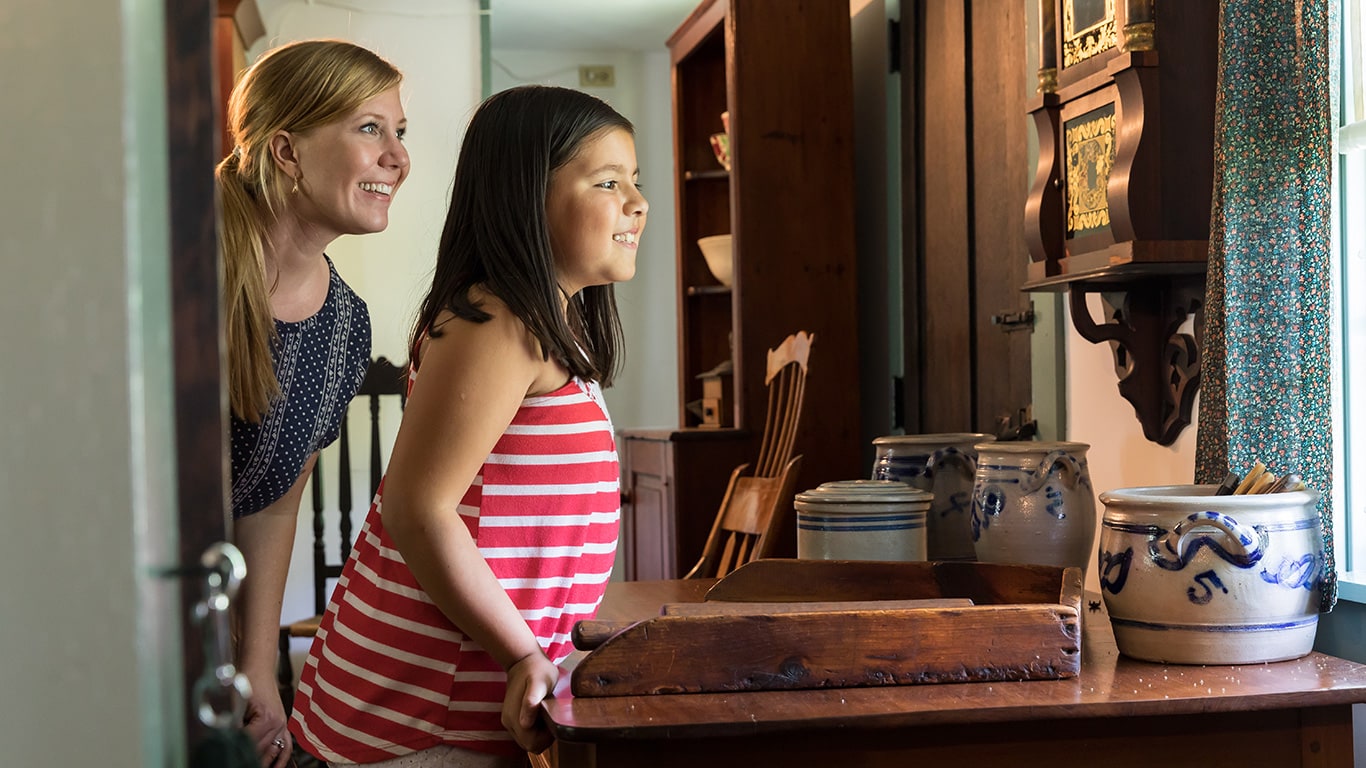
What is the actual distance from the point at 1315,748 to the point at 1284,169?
77 cm

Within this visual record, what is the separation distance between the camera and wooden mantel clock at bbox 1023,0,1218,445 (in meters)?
1.75

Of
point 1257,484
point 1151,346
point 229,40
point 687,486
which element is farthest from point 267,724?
point 229,40

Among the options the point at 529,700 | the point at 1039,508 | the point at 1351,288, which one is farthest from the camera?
the point at 1351,288

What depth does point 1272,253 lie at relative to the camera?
159cm

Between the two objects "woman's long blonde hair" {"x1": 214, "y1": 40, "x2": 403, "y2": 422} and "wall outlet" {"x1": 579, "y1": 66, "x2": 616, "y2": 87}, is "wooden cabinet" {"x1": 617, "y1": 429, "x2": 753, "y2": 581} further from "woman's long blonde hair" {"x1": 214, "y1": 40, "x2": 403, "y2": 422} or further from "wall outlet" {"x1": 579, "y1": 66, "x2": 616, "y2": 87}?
"wall outlet" {"x1": 579, "y1": 66, "x2": 616, "y2": 87}

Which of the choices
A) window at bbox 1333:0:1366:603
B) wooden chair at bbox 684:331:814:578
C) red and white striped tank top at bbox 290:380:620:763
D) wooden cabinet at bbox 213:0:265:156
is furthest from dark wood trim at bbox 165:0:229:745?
wooden cabinet at bbox 213:0:265:156

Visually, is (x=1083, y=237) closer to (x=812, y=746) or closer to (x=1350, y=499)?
(x=1350, y=499)

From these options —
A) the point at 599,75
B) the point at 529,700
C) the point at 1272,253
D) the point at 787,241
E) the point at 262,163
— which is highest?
the point at 599,75

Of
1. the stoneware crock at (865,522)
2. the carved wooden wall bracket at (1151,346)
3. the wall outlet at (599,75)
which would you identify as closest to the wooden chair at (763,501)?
the carved wooden wall bracket at (1151,346)

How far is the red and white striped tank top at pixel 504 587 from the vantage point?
46.2 inches

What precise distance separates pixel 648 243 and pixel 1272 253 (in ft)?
14.3

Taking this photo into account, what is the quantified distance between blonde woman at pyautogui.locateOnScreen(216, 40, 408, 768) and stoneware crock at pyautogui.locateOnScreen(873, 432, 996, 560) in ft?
2.81

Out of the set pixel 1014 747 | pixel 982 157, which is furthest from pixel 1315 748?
pixel 982 157

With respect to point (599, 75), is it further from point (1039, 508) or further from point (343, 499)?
point (1039, 508)
